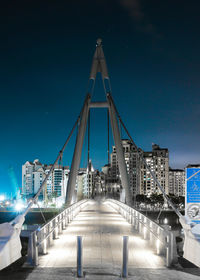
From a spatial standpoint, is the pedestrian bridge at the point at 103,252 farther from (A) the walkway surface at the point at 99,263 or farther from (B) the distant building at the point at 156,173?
(B) the distant building at the point at 156,173

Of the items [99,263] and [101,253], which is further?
[101,253]

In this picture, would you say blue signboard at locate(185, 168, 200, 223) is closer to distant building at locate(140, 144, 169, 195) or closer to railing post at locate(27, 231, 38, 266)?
railing post at locate(27, 231, 38, 266)

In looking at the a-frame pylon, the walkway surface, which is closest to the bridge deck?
the walkway surface

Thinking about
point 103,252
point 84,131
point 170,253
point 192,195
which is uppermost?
point 84,131

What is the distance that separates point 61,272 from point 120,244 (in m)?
4.07

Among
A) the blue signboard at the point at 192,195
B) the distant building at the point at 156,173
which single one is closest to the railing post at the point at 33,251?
the blue signboard at the point at 192,195

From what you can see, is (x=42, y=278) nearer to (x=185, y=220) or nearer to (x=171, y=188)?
(x=185, y=220)

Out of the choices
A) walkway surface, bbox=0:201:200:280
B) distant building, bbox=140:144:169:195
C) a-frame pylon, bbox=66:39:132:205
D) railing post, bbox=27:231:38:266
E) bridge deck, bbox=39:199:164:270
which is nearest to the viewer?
walkway surface, bbox=0:201:200:280

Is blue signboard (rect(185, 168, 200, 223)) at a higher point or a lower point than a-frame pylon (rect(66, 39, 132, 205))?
lower

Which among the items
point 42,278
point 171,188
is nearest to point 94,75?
point 42,278

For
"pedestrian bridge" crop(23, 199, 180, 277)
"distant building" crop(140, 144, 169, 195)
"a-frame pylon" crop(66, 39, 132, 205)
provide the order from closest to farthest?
"pedestrian bridge" crop(23, 199, 180, 277)
"a-frame pylon" crop(66, 39, 132, 205)
"distant building" crop(140, 144, 169, 195)

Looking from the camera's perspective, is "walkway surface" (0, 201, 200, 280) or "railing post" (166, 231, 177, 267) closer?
"walkway surface" (0, 201, 200, 280)

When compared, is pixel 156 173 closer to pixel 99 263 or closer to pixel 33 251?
pixel 99 263

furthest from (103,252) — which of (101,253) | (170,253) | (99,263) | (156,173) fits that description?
(156,173)
